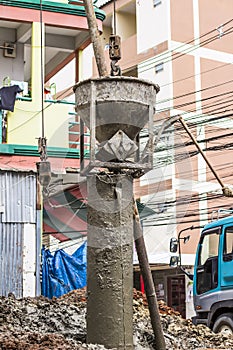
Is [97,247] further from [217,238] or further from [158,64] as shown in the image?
[158,64]

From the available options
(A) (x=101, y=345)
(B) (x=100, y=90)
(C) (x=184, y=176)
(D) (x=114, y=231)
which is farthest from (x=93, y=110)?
(C) (x=184, y=176)

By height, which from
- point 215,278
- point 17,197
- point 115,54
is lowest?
point 215,278

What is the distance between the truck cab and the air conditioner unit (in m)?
5.40

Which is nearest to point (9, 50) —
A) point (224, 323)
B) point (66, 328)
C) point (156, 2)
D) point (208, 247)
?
point (208, 247)

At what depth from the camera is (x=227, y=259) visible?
12844 millimetres

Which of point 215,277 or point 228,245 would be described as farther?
point 215,277

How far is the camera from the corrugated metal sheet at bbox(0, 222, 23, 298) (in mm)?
11570

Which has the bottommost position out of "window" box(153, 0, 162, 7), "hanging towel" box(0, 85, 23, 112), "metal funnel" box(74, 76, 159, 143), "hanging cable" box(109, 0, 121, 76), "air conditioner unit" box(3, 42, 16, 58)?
"metal funnel" box(74, 76, 159, 143)

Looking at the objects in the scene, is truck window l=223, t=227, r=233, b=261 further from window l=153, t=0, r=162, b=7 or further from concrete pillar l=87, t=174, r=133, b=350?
window l=153, t=0, r=162, b=7

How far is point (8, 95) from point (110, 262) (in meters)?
8.68

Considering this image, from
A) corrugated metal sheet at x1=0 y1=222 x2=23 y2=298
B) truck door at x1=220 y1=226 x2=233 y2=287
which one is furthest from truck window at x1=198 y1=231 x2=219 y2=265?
corrugated metal sheet at x1=0 y1=222 x2=23 y2=298

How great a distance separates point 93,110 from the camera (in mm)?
4758

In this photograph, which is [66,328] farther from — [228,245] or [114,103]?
[228,245]

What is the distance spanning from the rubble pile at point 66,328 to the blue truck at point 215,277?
597cm
